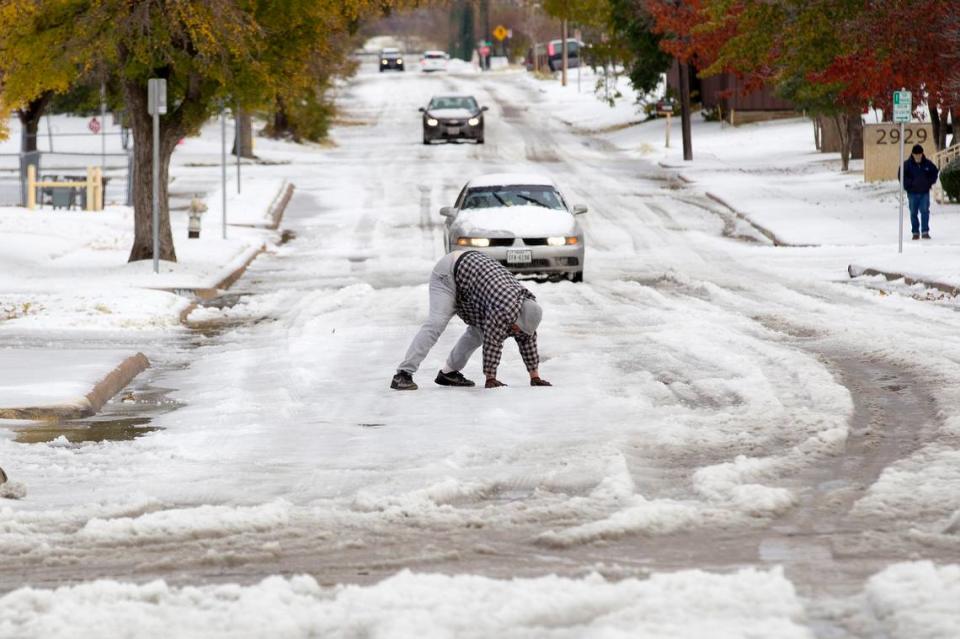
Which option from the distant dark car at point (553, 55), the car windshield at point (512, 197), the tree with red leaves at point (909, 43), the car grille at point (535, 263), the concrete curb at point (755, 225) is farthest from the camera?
the distant dark car at point (553, 55)

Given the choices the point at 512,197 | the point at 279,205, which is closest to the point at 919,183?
the point at 512,197

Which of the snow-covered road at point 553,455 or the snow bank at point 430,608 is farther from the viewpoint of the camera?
the snow-covered road at point 553,455

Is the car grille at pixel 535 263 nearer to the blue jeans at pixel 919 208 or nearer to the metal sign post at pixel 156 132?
the metal sign post at pixel 156 132

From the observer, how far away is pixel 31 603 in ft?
23.3

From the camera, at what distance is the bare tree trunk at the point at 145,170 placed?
25078mm

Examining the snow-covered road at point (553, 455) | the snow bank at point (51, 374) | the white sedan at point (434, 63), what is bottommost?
the snow-covered road at point (553, 455)

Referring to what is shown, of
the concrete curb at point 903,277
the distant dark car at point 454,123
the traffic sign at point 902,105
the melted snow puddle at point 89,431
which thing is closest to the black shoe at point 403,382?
the melted snow puddle at point 89,431

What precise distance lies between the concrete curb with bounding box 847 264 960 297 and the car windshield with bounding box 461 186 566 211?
165 inches

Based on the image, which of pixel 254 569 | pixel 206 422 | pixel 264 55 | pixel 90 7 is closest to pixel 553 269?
pixel 264 55

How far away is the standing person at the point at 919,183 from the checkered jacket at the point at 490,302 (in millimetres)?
16509

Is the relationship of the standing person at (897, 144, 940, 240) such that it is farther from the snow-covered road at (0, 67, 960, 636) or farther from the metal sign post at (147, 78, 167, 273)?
the metal sign post at (147, 78, 167, 273)

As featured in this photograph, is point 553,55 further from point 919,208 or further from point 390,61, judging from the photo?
point 919,208

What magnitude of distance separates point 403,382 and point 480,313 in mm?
850

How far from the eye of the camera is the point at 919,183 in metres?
29.0
